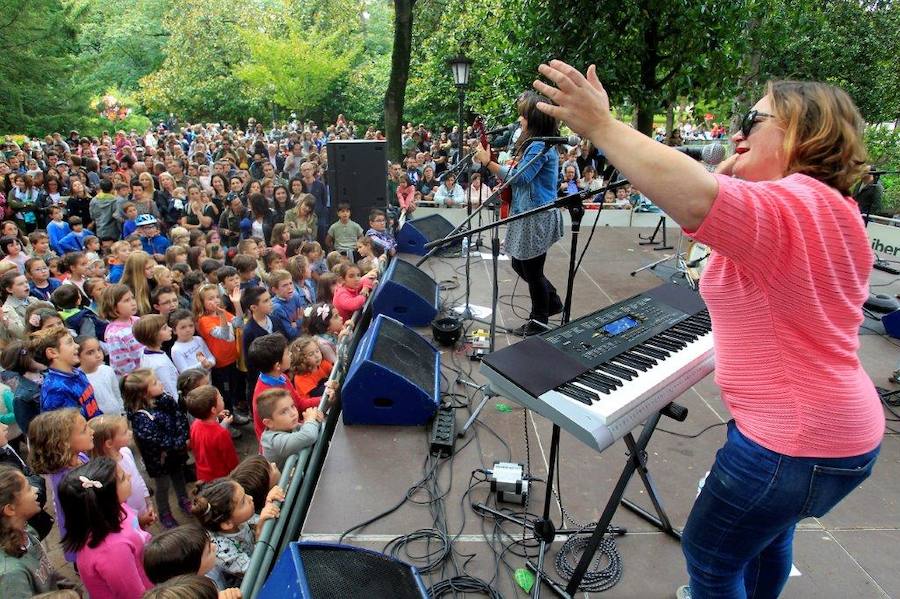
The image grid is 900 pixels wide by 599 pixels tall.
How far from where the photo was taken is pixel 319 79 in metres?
24.4

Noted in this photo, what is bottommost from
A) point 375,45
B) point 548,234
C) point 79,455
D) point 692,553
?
point 79,455

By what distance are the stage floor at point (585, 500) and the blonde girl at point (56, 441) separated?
1265 mm

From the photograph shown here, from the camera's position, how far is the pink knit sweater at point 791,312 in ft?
3.94

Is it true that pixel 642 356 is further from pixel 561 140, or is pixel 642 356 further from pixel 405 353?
pixel 405 353

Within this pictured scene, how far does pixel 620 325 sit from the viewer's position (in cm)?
254

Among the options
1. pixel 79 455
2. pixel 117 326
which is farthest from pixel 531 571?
pixel 117 326

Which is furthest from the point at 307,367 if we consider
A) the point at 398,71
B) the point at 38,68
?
the point at 38,68

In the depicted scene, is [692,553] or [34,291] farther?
[34,291]

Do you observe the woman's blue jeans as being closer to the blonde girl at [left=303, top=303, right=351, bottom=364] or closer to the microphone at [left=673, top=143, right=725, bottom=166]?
the microphone at [left=673, top=143, right=725, bottom=166]

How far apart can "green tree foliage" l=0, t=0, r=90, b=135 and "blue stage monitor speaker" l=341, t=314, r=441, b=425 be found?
60.6 feet

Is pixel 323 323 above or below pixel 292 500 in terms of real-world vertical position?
above

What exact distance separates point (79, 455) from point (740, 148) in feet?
11.3

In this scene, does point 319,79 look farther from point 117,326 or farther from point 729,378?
point 729,378

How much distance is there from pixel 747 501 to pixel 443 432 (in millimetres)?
2257
